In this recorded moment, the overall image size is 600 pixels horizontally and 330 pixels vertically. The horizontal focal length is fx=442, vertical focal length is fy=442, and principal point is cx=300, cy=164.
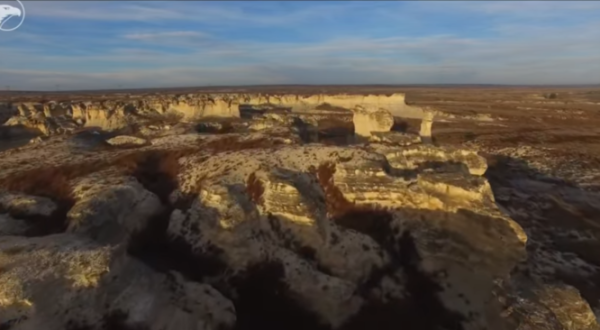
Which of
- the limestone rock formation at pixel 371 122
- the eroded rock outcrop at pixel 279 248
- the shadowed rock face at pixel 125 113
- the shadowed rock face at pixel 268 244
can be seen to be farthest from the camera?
the shadowed rock face at pixel 125 113

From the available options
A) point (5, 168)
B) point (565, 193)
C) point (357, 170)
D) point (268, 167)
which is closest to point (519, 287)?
point (357, 170)

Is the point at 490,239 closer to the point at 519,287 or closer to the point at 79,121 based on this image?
the point at 519,287

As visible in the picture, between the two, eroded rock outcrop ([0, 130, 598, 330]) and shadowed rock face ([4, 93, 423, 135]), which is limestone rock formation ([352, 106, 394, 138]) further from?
shadowed rock face ([4, 93, 423, 135])

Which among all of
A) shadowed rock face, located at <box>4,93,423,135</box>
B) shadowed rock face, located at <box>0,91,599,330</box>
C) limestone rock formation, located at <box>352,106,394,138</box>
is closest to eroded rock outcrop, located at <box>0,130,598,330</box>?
shadowed rock face, located at <box>0,91,599,330</box>

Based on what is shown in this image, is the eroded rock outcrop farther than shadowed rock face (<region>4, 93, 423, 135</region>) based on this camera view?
No

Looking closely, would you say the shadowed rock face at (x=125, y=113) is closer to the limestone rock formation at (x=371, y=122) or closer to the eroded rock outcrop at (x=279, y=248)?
the limestone rock formation at (x=371, y=122)

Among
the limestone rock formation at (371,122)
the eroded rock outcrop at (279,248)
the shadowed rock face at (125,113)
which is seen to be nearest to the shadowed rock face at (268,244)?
the eroded rock outcrop at (279,248)

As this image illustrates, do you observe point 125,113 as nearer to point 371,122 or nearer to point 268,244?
point 371,122

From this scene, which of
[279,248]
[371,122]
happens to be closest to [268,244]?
[279,248]
